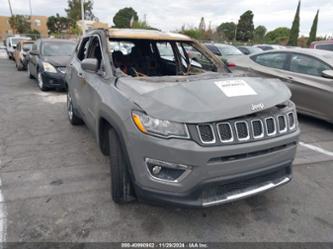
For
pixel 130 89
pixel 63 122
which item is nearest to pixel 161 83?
pixel 130 89

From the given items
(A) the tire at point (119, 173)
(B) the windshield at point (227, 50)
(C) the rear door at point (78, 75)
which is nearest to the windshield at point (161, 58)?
(C) the rear door at point (78, 75)

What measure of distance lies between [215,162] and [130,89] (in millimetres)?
978

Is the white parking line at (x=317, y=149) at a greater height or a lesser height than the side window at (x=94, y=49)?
lesser

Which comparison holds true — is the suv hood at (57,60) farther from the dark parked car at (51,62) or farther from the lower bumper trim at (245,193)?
the lower bumper trim at (245,193)

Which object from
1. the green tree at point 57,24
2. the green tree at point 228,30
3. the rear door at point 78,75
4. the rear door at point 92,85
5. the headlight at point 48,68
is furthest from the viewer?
the green tree at point 228,30

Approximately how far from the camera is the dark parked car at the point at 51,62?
7574 millimetres

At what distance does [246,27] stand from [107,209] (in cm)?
6437

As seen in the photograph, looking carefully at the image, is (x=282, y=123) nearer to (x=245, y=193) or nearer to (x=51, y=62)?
(x=245, y=193)

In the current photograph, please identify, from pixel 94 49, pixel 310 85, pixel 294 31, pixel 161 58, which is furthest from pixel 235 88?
pixel 294 31

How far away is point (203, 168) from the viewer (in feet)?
6.56

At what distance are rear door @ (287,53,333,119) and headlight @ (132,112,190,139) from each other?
4.15 metres

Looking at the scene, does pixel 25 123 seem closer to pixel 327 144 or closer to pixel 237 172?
pixel 237 172

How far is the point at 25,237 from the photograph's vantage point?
2.24 metres

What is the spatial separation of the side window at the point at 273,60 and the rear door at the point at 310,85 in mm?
185
